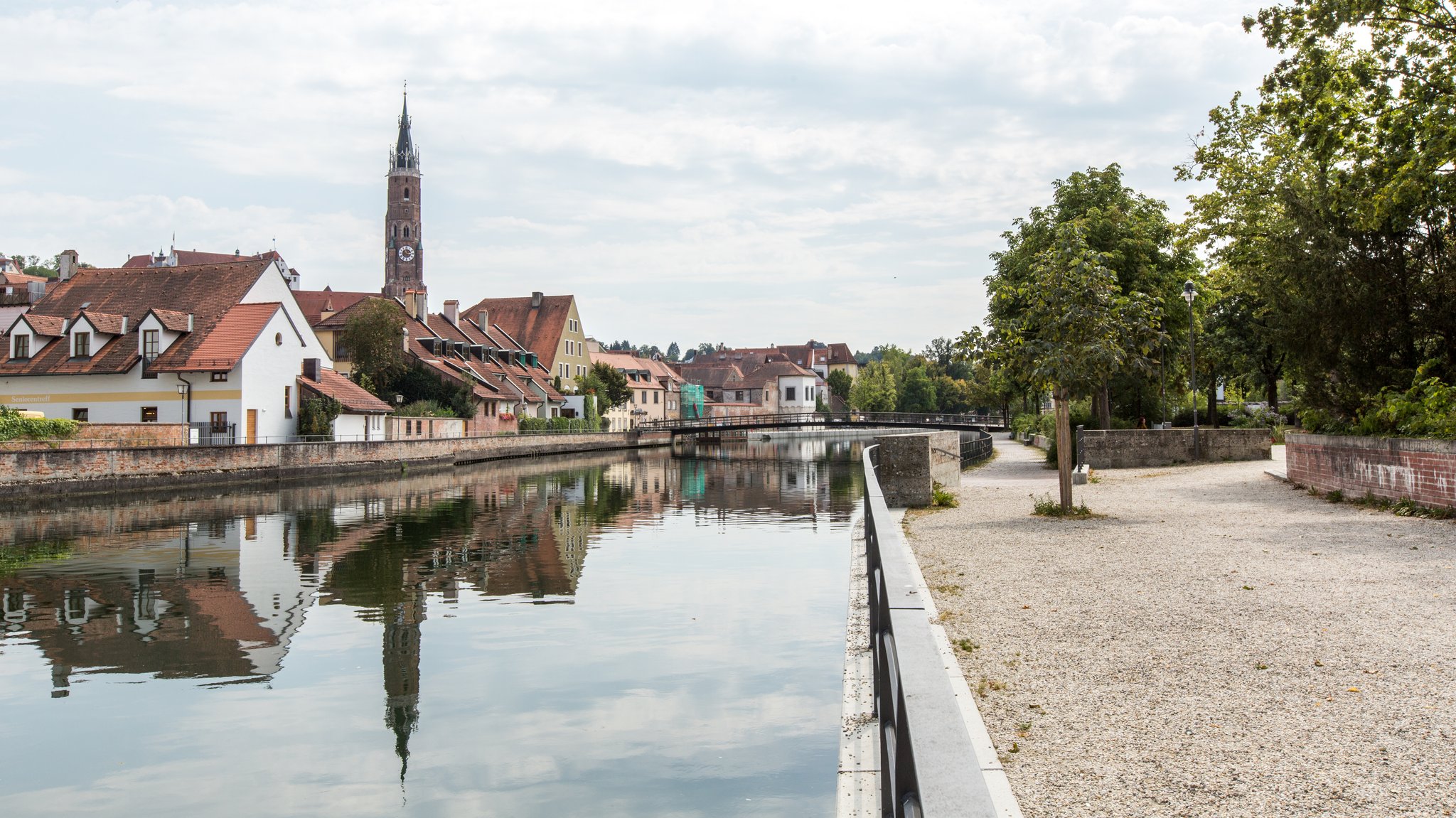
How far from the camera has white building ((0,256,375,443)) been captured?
4388 cm

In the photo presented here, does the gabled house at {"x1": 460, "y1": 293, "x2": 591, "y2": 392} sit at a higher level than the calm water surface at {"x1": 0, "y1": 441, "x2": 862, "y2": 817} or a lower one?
higher

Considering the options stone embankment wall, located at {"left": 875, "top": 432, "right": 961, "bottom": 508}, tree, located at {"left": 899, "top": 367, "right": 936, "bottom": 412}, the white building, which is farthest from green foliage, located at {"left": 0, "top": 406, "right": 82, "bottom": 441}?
tree, located at {"left": 899, "top": 367, "right": 936, "bottom": 412}

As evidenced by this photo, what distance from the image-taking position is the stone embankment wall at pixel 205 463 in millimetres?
30781

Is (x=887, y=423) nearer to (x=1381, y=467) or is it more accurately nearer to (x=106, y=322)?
(x=106, y=322)

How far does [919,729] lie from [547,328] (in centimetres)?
9112

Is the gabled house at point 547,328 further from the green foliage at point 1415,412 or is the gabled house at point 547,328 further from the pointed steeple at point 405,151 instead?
the green foliage at point 1415,412

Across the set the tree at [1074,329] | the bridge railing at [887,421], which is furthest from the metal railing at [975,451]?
the bridge railing at [887,421]

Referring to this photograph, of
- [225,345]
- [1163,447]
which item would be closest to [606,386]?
[225,345]

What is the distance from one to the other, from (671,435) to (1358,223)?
68213mm

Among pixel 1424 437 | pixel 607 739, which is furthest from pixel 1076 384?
pixel 607 739

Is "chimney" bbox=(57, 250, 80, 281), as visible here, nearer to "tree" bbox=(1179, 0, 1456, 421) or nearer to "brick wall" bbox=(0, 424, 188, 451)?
"brick wall" bbox=(0, 424, 188, 451)

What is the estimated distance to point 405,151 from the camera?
123188 mm

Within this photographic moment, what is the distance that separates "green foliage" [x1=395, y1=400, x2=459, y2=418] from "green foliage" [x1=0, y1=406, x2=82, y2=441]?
65.5 feet

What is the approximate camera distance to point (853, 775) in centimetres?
669
